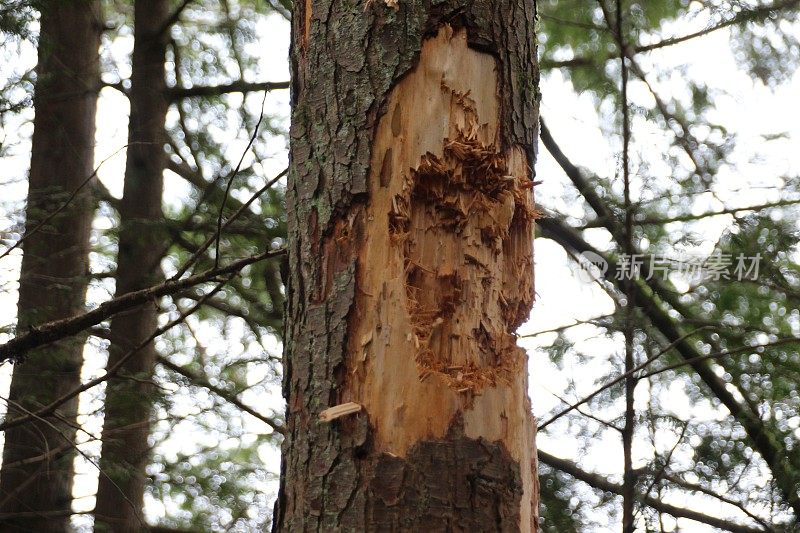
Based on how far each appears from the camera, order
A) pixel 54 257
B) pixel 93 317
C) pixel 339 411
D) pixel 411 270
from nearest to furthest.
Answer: pixel 339 411
pixel 411 270
pixel 93 317
pixel 54 257

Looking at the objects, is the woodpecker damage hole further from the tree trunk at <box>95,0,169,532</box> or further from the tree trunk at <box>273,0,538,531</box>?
the tree trunk at <box>95,0,169,532</box>

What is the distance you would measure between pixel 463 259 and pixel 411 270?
12 cm

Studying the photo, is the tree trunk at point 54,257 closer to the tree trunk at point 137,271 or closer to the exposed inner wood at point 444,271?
the tree trunk at point 137,271

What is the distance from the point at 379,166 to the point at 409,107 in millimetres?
150

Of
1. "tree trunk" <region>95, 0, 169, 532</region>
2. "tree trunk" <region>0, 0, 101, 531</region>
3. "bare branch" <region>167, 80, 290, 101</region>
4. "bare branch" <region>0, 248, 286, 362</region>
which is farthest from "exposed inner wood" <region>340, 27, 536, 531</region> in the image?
"bare branch" <region>167, 80, 290, 101</region>

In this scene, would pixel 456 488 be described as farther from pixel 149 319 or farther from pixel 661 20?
pixel 661 20

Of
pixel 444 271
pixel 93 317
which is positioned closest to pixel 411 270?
pixel 444 271

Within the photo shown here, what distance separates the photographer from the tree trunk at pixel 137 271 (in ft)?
12.4

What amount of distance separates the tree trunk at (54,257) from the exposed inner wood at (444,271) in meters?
2.30

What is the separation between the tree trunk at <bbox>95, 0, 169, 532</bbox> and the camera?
379cm

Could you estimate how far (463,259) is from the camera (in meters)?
1.76

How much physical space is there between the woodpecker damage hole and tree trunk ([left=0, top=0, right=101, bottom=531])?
2345 mm

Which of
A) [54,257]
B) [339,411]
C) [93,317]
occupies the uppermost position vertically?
[54,257]

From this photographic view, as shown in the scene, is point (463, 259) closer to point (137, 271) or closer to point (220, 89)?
point (137, 271)
